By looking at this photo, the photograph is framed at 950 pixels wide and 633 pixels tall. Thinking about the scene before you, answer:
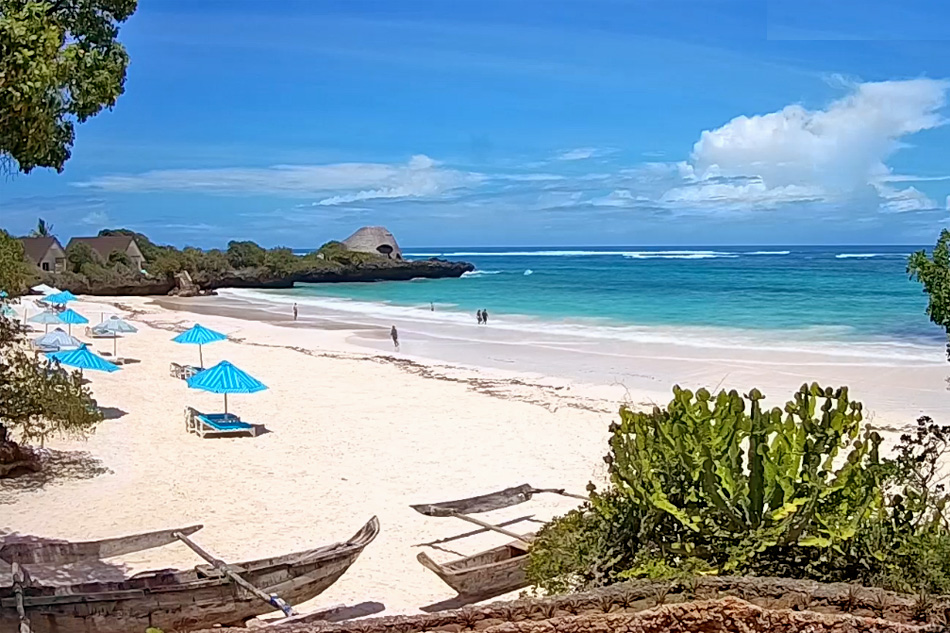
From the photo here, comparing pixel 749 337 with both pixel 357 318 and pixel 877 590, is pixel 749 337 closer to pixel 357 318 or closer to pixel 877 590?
pixel 357 318

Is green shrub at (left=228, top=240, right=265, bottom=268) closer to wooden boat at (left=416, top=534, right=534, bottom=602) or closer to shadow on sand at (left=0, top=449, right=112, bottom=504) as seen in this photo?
shadow on sand at (left=0, top=449, right=112, bottom=504)

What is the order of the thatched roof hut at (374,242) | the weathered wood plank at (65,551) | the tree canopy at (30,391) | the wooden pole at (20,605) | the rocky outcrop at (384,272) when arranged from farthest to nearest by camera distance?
the thatched roof hut at (374,242)
the rocky outcrop at (384,272)
the tree canopy at (30,391)
the weathered wood plank at (65,551)
the wooden pole at (20,605)

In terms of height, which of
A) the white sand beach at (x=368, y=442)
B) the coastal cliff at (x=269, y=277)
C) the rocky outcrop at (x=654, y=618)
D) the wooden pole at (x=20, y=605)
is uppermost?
the coastal cliff at (x=269, y=277)

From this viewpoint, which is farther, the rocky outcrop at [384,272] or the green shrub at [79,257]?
the rocky outcrop at [384,272]

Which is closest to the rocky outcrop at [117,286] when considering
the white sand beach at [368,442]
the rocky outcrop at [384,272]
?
the rocky outcrop at [384,272]

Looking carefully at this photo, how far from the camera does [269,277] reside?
80750 mm

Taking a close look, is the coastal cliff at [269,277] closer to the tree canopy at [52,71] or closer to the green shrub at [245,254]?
the green shrub at [245,254]

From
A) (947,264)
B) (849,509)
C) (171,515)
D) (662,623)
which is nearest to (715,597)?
(662,623)

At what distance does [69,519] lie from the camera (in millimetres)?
10867

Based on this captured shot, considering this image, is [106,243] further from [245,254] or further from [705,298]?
[705,298]

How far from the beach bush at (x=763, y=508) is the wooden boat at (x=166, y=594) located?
283cm

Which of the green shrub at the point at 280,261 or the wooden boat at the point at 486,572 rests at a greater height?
the green shrub at the point at 280,261

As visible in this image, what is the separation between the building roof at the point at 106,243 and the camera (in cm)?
7681

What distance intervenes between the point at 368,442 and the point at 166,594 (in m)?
8.88
